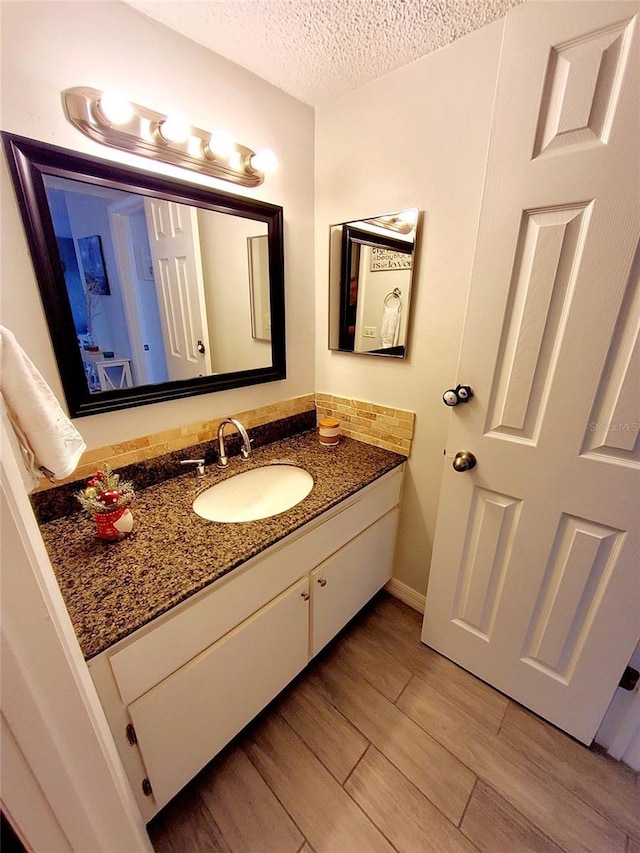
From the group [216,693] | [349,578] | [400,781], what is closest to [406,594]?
[349,578]

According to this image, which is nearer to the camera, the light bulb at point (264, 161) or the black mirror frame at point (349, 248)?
the light bulb at point (264, 161)

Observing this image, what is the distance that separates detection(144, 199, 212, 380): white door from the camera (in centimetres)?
108

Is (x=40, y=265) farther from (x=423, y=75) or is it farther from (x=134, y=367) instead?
(x=423, y=75)

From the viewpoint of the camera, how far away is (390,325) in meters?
1.38

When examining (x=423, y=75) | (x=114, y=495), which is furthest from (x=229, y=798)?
(x=423, y=75)

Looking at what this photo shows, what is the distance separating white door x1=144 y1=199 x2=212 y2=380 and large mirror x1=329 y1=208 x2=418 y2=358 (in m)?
0.58

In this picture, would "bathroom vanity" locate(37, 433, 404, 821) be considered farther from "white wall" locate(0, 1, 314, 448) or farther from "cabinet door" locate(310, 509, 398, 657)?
"white wall" locate(0, 1, 314, 448)

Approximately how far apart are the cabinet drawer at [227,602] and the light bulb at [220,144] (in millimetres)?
1228

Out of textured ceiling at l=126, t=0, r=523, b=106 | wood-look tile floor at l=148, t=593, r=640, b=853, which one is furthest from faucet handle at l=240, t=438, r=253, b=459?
textured ceiling at l=126, t=0, r=523, b=106

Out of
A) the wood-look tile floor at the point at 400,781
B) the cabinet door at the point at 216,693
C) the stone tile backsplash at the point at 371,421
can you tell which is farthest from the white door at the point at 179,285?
the wood-look tile floor at the point at 400,781

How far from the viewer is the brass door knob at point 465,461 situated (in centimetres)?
114

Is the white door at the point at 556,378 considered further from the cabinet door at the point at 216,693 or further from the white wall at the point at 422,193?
the cabinet door at the point at 216,693

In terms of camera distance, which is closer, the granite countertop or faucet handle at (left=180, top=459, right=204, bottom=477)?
the granite countertop

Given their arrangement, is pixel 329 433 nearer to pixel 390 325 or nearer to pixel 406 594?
pixel 390 325
